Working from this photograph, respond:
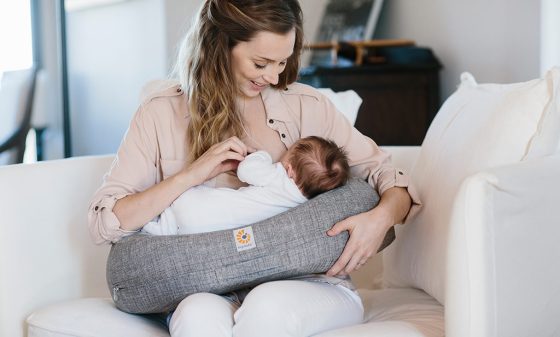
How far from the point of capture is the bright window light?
4371 millimetres

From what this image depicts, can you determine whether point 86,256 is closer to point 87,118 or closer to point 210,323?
point 210,323

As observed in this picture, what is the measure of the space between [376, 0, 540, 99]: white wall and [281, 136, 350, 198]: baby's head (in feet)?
6.36

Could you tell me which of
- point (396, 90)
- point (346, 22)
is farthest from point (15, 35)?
point (396, 90)

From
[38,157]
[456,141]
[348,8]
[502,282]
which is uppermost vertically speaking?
[348,8]

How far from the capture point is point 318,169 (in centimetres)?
162

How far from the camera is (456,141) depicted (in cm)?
173

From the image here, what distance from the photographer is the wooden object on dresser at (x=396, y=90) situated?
13.4 feet

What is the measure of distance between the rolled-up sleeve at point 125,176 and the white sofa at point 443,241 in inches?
6.2

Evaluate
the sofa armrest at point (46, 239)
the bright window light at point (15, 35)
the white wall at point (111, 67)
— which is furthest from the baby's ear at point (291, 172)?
the white wall at point (111, 67)

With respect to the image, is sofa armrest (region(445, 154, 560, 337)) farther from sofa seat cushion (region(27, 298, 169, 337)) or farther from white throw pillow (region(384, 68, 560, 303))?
sofa seat cushion (region(27, 298, 169, 337))

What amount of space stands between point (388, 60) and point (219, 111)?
8.37 feet

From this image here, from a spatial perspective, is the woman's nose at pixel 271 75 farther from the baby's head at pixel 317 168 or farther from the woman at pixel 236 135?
the baby's head at pixel 317 168

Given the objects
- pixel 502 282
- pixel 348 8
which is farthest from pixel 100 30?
pixel 502 282

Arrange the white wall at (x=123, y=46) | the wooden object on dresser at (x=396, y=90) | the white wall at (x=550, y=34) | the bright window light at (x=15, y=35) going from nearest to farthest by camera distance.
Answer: the white wall at (x=550, y=34), the wooden object on dresser at (x=396, y=90), the bright window light at (x=15, y=35), the white wall at (x=123, y=46)
